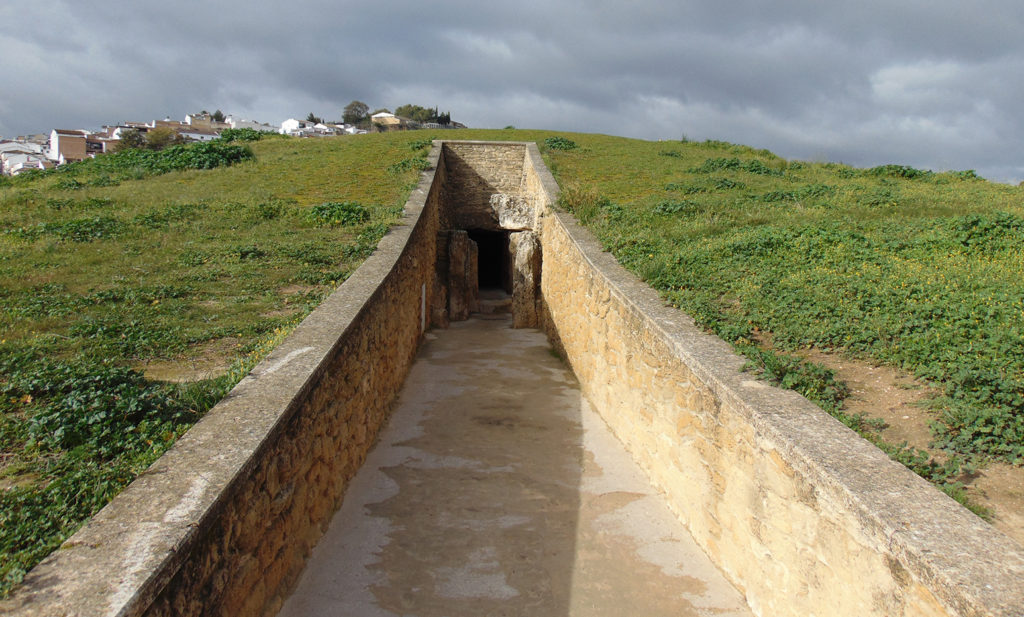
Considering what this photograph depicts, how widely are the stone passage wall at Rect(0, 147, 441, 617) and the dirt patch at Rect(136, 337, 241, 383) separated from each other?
54 cm

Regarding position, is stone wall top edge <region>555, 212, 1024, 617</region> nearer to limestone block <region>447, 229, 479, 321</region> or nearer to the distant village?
limestone block <region>447, 229, 479, 321</region>

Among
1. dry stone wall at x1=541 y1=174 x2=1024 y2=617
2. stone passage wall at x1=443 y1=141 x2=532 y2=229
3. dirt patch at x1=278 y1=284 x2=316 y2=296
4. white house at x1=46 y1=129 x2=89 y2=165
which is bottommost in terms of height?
dry stone wall at x1=541 y1=174 x2=1024 y2=617

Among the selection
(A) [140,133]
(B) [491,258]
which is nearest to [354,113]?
(A) [140,133]

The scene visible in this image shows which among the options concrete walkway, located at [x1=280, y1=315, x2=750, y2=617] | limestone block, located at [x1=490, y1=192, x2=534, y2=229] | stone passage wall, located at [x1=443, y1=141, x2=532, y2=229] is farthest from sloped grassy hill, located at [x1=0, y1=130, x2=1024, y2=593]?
stone passage wall, located at [x1=443, y1=141, x2=532, y2=229]

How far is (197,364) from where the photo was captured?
4500mm

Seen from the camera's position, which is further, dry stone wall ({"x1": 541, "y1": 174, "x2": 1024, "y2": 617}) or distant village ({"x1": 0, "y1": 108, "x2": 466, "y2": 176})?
distant village ({"x1": 0, "y1": 108, "x2": 466, "y2": 176})

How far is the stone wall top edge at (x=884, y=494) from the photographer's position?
2.23 m

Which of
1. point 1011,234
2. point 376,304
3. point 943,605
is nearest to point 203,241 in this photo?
point 376,304

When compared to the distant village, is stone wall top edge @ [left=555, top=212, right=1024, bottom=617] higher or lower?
lower

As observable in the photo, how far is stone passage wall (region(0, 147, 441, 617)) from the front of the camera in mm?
2066

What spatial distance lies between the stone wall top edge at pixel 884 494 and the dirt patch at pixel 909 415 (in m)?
0.40

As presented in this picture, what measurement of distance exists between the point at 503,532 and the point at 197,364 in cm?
254

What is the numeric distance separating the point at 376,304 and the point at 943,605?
16.2 feet

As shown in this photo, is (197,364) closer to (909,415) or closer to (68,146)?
(909,415)
